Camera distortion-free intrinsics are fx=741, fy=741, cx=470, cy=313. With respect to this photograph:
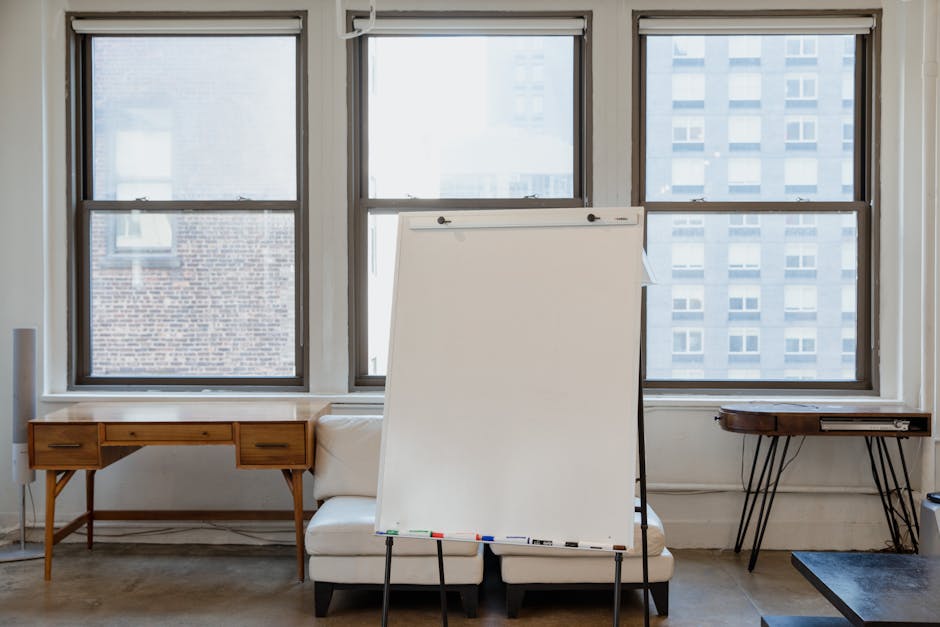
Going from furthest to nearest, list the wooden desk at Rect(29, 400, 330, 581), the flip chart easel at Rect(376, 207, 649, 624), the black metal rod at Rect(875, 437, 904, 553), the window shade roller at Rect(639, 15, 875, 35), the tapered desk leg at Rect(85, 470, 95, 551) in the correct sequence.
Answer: the window shade roller at Rect(639, 15, 875, 35), the tapered desk leg at Rect(85, 470, 95, 551), the black metal rod at Rect(875, 437, 904, 553), the wooden desk at Rect(29, 400, 330, 581), the flip chart easel at Rect(376, 207, 649, 624)

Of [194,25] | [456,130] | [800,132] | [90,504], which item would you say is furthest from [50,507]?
[800,132]

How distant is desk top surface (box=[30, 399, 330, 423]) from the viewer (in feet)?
10.8

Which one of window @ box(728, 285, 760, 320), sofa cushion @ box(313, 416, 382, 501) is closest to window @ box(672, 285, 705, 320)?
window @ box(728, 285, 760, 320)

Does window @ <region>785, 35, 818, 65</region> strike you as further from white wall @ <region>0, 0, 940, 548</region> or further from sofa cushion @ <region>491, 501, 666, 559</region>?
sofa cushion @ <region>491, 501, 666, 559</region>

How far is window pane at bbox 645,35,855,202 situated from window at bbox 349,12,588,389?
490 millimetres

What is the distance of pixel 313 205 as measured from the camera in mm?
3967

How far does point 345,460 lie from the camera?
3449mm

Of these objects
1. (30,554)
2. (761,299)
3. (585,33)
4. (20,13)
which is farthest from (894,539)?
(20,13)

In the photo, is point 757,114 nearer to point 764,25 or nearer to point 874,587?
point 764,25

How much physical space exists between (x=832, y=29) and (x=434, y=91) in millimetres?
2137

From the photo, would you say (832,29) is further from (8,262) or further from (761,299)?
(8,262)

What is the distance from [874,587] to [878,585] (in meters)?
0.03

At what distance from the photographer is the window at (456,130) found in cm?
405

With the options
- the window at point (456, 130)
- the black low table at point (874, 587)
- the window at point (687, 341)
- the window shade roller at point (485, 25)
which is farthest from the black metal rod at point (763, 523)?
the window shade roller at point (485, 25)
